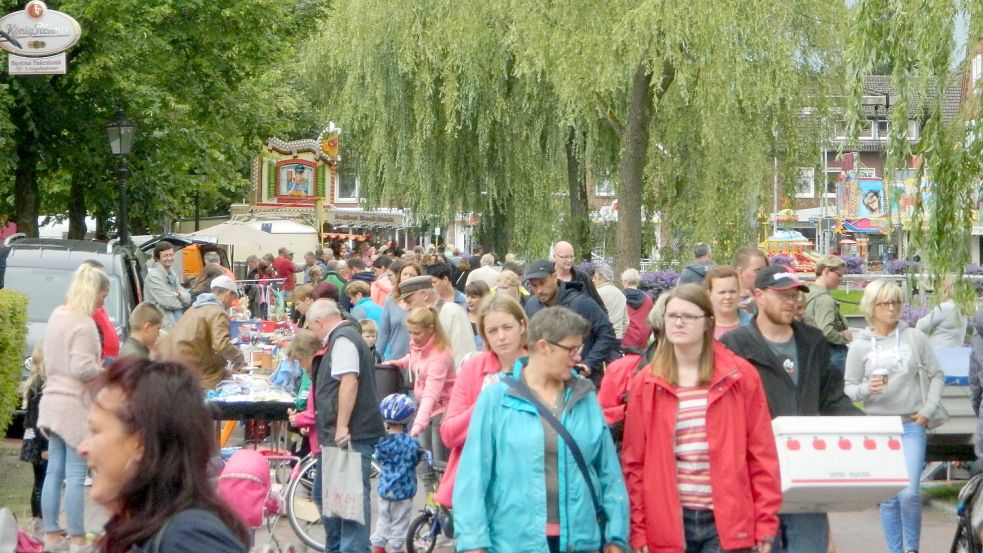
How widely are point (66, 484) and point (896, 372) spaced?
5267mm

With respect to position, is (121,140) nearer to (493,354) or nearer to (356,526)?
(356,526)

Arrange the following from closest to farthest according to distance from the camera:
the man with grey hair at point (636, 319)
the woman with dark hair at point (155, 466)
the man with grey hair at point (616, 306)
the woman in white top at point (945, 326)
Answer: the woman with dark hair at point (155, 466), the woman in white top at point (945, 326), the man with grey hair at point (636, 319), the man with grey hair at point (616, 306)

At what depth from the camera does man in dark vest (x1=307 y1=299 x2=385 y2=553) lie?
8.13 metres

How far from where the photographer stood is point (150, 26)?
74.6 feet

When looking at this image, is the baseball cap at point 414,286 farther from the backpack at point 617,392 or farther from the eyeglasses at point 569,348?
the eyeglasses at point 569,348

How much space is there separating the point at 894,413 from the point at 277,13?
18082mm

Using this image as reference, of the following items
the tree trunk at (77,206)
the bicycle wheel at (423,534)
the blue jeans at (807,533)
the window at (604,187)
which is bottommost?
the bicycle wheel at (423,534)

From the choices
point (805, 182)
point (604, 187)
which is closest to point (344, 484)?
point (805, 182)

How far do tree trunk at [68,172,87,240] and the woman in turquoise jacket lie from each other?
20.7 metres

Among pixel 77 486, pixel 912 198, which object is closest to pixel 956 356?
pixel 912 198

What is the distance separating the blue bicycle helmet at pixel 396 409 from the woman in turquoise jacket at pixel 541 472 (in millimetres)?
3736

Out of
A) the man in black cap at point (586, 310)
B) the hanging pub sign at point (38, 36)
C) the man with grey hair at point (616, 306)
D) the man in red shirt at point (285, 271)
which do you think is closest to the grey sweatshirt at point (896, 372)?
the man in black cap at point (586, 310)

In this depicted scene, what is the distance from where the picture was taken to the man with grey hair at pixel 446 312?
10.1m

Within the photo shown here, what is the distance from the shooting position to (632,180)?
75.6 ft
